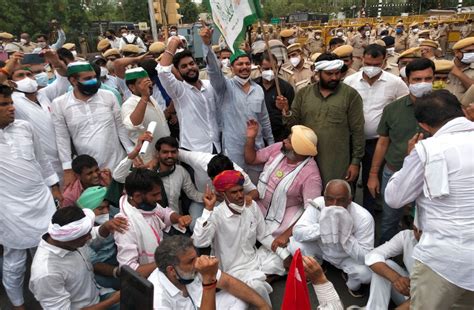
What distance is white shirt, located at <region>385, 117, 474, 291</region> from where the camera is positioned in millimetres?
2154

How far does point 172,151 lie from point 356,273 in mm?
2059

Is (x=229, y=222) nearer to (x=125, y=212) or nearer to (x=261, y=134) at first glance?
(x=125, y=212)

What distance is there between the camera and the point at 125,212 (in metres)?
3.07

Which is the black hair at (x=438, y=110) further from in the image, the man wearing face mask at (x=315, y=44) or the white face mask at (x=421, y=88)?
the man wearing face mask at (x=315, y=44)

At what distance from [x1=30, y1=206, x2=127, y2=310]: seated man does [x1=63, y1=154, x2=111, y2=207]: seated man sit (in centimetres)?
94

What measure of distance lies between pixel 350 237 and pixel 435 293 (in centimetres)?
103

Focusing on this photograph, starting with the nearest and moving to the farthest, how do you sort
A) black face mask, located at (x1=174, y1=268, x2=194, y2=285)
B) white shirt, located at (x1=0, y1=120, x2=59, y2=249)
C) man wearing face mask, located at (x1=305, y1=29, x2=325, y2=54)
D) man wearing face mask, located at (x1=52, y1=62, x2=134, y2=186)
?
1. black face mask, located at (x1=174, y1=268, x2=194, y2=285)
2. white shirt, located at (x1=0, y1=120, x2=59, y2=249)
3. man wearing face mask, located at (x1=52, y1=62, x2=134, y2=186)
4. man wearing face mask, located at (x1=305, y1=29, x2=325, y2=54)

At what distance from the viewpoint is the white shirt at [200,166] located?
3969 millimetres

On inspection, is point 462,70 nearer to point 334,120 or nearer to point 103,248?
point 334,120

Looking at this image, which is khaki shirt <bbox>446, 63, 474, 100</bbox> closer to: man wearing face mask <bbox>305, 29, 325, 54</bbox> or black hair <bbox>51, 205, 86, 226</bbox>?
black hair <bbox>51, 205, 86, 226</bbox>

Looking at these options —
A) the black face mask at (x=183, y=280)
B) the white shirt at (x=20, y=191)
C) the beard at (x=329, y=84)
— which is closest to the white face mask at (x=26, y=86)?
the white shirt at (x=20, y=191)

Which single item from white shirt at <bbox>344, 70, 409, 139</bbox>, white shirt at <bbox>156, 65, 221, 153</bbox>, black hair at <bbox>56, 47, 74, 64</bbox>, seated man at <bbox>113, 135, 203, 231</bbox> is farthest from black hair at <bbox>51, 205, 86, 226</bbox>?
black hair at <bbox>56, 47, 74, 64</bbox>

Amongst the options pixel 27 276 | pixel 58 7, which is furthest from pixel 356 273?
pixel 58 7

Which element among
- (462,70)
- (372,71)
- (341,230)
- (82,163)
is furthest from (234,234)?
(462,70)
